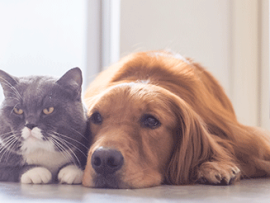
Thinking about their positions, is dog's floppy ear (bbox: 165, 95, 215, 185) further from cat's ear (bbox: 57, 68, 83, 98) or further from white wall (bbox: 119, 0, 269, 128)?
white wall (bbox: 119, 0, 269, 128)

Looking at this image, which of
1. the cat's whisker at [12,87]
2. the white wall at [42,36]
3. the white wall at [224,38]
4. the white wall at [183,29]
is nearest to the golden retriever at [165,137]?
the cat's whisker at [12,87]

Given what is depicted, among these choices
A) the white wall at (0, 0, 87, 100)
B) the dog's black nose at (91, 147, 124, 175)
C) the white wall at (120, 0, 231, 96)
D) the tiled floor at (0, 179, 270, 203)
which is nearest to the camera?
the tiled floor at (0, 179, 270, 203)

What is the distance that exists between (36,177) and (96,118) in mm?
399

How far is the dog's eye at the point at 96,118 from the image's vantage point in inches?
67.2

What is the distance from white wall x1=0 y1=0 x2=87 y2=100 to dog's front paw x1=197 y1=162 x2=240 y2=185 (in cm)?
119

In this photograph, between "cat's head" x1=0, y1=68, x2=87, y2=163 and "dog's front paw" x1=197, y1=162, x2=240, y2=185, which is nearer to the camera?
"cat's head" x1=0, y1=68, x2=87, y2=163

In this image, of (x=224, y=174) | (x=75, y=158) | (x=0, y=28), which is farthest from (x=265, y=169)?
(x=0, y=28)

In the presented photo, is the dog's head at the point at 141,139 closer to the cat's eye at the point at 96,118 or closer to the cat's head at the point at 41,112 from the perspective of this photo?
the cat's eye at the point at 96,118

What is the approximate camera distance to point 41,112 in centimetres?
150

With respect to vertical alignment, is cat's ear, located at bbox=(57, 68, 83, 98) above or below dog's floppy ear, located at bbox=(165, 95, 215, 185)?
above

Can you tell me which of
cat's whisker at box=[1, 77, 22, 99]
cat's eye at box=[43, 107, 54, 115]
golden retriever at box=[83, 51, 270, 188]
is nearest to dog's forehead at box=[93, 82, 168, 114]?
golden retriever at box=[83, 51, 270, 188]

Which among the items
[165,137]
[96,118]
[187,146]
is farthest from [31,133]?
[187,146]

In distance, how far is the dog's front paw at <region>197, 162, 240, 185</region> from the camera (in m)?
1.57

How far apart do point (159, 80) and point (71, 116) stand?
651 millimetres
